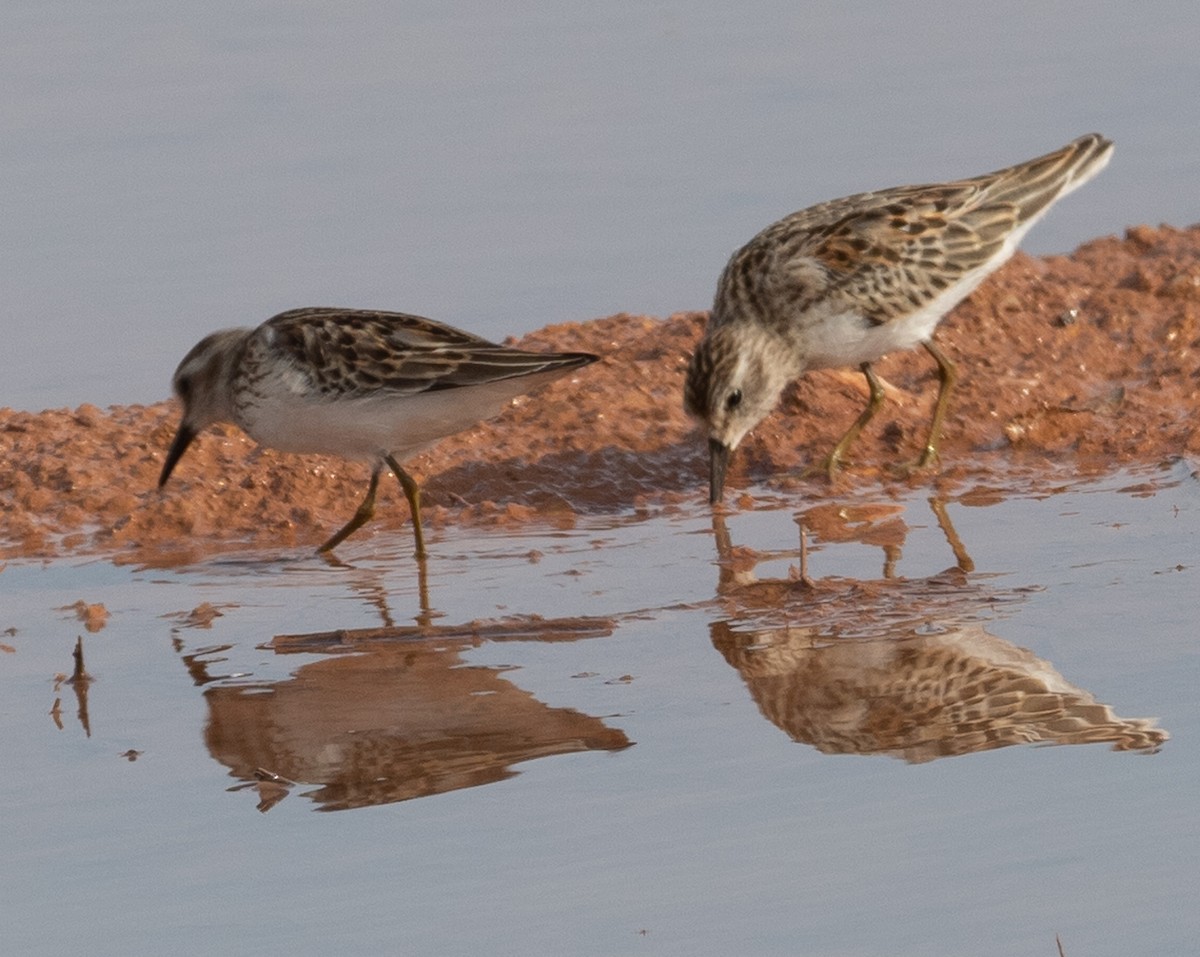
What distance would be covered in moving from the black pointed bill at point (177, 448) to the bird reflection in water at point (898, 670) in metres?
2.65

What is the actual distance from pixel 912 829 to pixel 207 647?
9.63 feet

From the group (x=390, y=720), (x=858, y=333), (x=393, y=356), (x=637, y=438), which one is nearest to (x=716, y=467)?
(x=637, y=438)

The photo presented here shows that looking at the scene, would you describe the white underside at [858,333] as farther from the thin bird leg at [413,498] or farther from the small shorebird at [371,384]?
the thin bird leg at [413,498]

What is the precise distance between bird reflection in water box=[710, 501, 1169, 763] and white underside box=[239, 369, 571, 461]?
1280 mm

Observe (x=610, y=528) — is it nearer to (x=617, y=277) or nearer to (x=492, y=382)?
(x=492, y=382)

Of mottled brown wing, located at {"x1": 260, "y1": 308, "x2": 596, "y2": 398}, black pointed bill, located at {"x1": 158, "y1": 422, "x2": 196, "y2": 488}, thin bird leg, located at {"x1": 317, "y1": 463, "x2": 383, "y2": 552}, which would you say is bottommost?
thin bird leg, located at {"x1": 317, "y1": 463, "x2": 383, "y2": 552}

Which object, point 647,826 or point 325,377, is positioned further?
point 325,377

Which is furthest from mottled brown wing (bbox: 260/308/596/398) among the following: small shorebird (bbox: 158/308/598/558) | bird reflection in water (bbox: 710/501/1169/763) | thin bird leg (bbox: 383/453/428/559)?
bird reflection in water (bbox: 710/501/1169/763)

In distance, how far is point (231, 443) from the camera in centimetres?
1006

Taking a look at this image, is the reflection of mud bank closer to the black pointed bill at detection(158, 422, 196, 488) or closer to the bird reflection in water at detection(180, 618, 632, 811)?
the black pointed bill at detection(158, 422, 196, 488)

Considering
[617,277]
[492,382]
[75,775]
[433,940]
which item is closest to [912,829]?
[433,940]

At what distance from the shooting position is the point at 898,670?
641cm

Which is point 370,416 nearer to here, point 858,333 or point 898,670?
point 858,333

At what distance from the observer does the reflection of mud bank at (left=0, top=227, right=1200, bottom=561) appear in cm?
915
